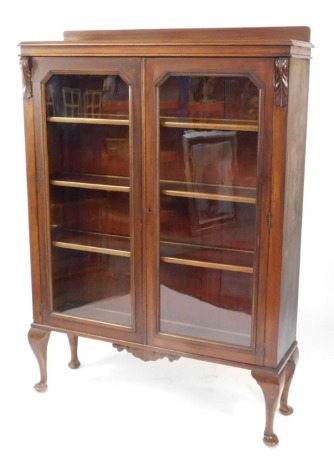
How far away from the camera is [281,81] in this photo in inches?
81.4

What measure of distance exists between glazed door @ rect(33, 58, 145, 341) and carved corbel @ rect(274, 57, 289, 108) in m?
0.46

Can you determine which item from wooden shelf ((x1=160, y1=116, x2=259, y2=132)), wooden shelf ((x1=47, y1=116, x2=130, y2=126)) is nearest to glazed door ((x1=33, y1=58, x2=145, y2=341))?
wooden shelf ((x1=47, y1=116, x2=130, y2=126))

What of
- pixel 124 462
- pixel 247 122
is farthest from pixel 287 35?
pixel 124 462

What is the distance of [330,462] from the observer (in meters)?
2.23

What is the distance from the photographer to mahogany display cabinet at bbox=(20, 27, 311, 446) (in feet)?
→ 7.15

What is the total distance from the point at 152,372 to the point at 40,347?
1.52ft

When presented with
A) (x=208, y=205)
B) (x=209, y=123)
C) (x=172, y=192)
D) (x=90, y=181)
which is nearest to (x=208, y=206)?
(x=208, y=205)

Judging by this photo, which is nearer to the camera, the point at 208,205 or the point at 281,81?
the point at 281,81

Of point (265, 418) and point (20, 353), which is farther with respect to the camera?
point (20, 353)

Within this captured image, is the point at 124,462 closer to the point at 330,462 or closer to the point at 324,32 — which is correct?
the point at 330,462

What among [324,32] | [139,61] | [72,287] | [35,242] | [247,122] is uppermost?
[324,32]

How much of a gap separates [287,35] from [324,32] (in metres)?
0.62

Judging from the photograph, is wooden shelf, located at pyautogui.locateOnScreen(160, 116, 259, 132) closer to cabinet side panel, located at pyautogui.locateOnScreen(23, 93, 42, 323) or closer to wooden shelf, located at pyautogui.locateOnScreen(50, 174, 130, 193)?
wooden shelf, located at pyautogui.locateOnScreen(50, 174, 130, 193)

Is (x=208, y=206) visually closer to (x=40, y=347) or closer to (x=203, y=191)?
(x=203, y=191)
